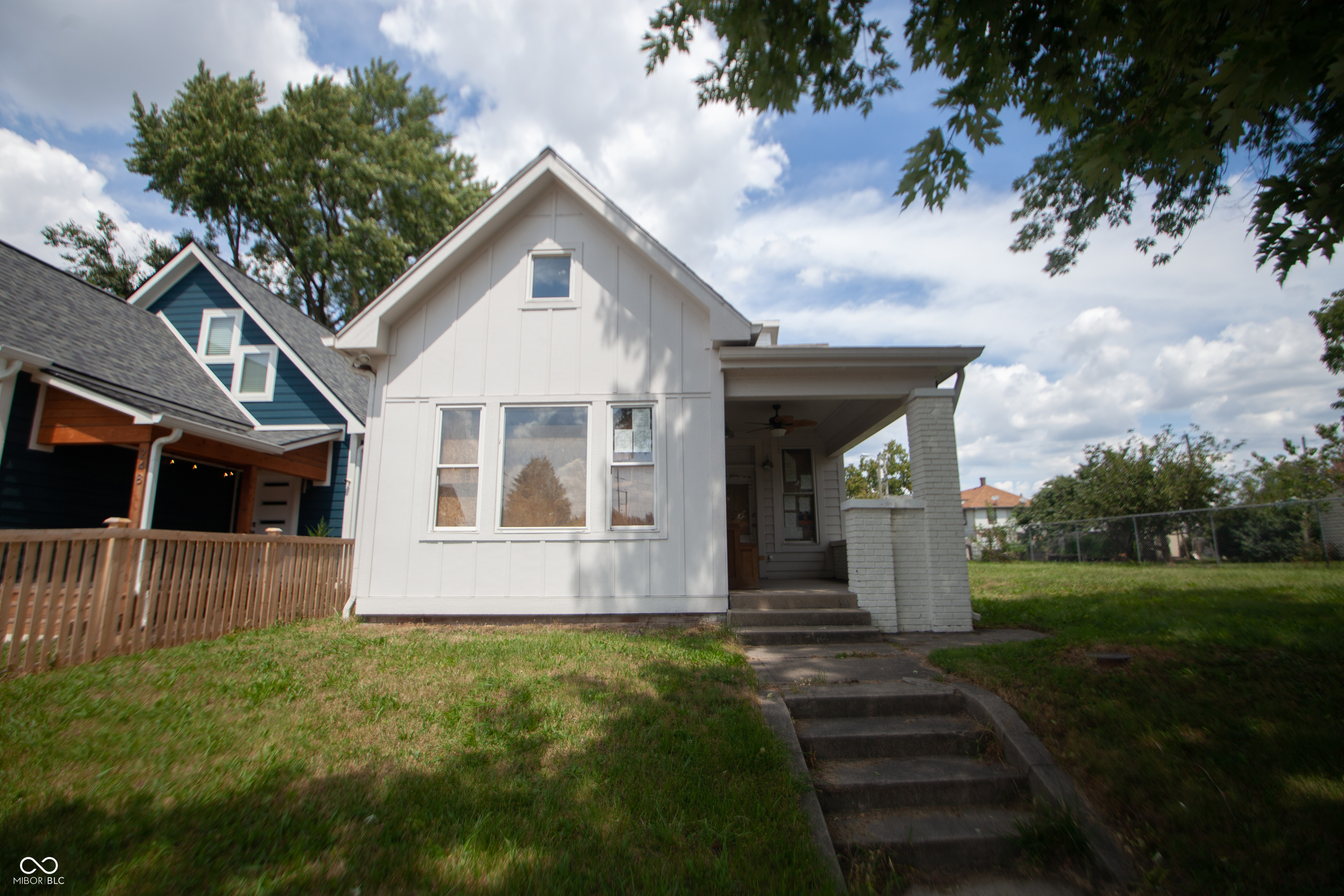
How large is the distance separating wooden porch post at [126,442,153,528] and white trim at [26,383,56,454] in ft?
5.70

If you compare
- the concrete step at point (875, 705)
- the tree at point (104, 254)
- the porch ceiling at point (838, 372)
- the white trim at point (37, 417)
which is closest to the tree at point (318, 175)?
the tree at point (104, 254)

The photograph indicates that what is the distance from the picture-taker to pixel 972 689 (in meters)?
5.05

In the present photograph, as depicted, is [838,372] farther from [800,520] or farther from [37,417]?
[37,417]

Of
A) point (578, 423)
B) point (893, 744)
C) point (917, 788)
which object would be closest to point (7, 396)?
point (578, 423)

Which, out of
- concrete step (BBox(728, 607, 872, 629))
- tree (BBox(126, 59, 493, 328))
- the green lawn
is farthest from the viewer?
tree (BBox(126, 59, 493, 328))

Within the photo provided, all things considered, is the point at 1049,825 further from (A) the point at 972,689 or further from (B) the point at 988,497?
(B) the point at 988,497

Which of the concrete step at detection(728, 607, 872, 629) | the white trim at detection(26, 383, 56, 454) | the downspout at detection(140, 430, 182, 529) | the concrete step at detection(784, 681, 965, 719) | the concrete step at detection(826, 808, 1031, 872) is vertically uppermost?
the white trim at detection(26, 383, 56, 454)

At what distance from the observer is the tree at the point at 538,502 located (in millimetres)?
8539

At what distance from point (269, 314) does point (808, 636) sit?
1244 centimetres

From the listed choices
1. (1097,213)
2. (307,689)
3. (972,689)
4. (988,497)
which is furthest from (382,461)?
(988,497)

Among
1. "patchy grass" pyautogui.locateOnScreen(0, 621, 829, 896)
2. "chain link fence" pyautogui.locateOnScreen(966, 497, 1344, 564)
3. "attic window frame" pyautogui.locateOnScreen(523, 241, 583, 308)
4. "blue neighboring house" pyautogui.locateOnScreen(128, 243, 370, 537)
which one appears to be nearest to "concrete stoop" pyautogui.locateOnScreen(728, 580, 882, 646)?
"patchy grass" pyautogui.locateOnScreen(0, 621, 829, 896)

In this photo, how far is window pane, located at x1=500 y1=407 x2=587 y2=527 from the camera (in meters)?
8.55

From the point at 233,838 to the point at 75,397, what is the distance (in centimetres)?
947

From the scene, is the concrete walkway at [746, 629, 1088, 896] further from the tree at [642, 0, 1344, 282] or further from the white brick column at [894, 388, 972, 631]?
the tree at [642, 0, 1344, 282]
